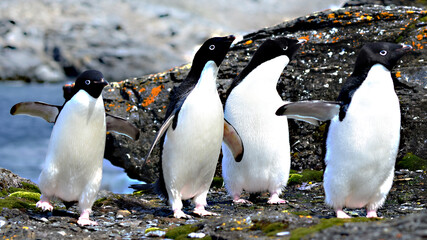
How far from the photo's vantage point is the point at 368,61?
5789 mm

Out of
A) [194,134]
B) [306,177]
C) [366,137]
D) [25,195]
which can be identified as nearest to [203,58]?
[194,134]

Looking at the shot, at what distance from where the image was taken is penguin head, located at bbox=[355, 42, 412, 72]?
577cm

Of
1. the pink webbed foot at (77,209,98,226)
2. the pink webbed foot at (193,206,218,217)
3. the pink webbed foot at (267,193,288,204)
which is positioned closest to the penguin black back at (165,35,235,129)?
the pink webbed foot at (193,206,218,217)

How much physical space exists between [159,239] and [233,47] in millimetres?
5868

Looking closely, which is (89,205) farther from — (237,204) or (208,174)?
(237,204)

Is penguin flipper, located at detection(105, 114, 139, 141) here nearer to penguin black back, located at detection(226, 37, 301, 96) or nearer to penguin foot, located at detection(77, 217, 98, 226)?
penguin foot, located at detection(77, 217, 98, 226)

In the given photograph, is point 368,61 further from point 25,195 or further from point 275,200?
point 25,195

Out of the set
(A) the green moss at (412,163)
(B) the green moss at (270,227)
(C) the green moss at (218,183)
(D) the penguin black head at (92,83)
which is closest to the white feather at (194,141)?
(D) the penguin black head at (92,83)

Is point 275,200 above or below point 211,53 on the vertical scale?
below

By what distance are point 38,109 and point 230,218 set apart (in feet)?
9.58

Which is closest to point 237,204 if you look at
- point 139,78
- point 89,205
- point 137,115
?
point 89,205

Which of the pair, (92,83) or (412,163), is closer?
(92,83)

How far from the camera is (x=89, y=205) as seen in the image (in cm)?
604

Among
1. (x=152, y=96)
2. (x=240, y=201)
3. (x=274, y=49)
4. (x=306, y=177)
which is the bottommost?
(x=240, y=201)
